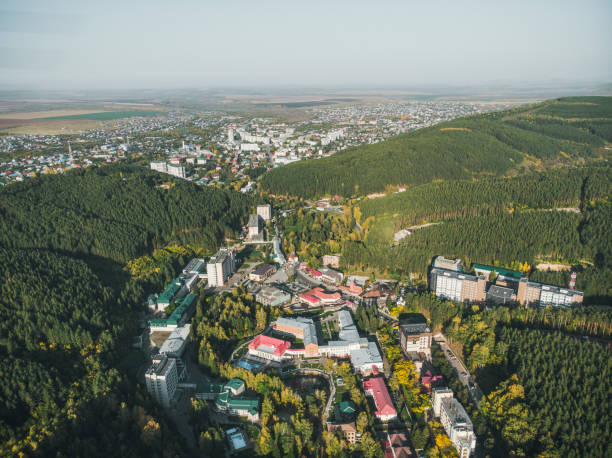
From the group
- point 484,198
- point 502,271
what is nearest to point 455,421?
point 502,271

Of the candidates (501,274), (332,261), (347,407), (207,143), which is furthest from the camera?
(207,143)

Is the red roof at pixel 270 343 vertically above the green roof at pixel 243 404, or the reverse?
the red roof at pixel 270 343

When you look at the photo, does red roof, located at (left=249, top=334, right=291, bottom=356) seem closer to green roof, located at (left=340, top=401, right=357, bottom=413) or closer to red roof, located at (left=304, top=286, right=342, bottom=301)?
green roof, located at (left=340, top=401, right=357, bottom=413)

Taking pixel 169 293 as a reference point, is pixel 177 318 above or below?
below

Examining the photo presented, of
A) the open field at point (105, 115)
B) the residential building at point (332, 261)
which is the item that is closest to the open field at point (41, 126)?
the open field at point (105, 115)

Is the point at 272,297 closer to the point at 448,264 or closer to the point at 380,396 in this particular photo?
the point at 380,396

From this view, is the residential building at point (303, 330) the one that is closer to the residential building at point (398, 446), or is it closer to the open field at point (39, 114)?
the residential building at point (398, 446)

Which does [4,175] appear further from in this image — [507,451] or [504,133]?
[504,133]
